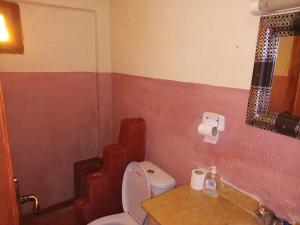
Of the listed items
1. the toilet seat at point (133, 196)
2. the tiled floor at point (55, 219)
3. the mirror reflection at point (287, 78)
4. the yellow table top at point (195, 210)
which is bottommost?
the tiled floor at point (55, 219)

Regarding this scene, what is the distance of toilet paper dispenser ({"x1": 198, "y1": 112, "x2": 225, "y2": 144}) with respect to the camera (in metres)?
1.25

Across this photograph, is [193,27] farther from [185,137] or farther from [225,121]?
[185,137]

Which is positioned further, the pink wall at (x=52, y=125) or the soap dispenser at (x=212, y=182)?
the pink wall at (x=52, y=125)

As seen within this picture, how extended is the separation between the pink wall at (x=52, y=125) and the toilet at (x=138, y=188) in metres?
0.85

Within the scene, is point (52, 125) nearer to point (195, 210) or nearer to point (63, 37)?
point (63, 37)

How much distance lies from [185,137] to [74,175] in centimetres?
143

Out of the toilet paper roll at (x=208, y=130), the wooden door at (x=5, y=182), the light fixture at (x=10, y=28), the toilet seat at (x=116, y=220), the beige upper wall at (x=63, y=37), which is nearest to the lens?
the wooden door at (x=5, y=182)

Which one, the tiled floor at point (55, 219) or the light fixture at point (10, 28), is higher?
the light fixture at point (10, 28)

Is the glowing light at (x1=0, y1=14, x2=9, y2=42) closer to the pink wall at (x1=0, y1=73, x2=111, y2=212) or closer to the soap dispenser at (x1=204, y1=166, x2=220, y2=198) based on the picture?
the pink wall at (x1=0, y1=73, x2=111, y2=212)

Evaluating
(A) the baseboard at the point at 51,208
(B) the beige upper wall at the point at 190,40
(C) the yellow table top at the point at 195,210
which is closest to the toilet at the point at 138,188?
(C) the yellow table top at the point at 195,210

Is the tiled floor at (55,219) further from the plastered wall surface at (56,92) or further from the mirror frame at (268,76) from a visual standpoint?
the mirror frame at (268,76)

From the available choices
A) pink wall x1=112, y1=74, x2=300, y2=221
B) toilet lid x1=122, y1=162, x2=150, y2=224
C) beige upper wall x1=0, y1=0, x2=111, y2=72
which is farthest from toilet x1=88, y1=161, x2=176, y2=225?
beige upper wall x1=0, y1=0, x2=111, y2=72

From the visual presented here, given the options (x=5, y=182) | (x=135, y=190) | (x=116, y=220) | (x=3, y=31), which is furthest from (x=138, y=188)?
(x=3, y=31)

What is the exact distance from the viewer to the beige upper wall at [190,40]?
3.66 ft
